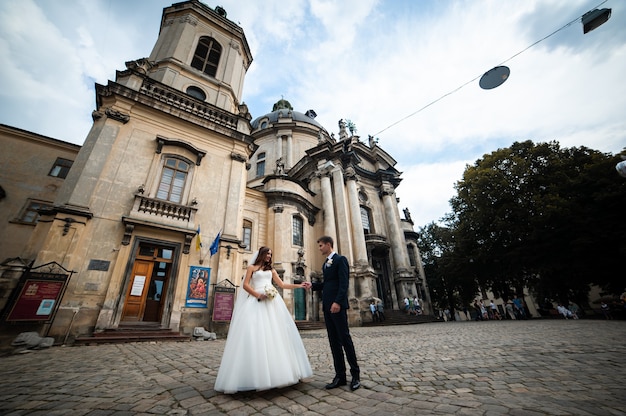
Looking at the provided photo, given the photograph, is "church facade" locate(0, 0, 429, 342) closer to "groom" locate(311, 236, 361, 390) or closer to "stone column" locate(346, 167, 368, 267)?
"stone column" locate(346, 167, 368, 267)

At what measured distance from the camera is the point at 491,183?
18.3 meters

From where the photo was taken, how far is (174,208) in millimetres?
10617

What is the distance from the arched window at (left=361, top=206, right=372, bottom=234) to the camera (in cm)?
2300

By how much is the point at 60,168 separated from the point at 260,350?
17.4 meters

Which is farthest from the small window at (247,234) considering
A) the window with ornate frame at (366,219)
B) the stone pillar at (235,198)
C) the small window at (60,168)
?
Answer: the window with ornate frame at (366,219)

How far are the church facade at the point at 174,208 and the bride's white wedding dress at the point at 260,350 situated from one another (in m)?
7.05

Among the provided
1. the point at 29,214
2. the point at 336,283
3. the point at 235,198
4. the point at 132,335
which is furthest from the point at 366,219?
the point at 29,214

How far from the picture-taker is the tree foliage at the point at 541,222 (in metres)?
13.6

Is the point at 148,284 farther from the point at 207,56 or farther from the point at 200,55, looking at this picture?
the point at 200,55

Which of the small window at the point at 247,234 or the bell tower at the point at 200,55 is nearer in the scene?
the bell tower at the point at 200,55

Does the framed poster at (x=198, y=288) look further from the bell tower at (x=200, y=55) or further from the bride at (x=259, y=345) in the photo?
the bell tower at (x=200, y=55)

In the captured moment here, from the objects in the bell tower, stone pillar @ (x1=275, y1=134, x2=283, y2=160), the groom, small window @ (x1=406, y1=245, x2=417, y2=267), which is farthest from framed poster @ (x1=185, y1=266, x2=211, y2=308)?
small window @ (x1=406, y1=245, x2=417, y2=267)

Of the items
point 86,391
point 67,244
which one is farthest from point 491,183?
point 67,244

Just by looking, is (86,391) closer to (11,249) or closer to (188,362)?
(188,362)
